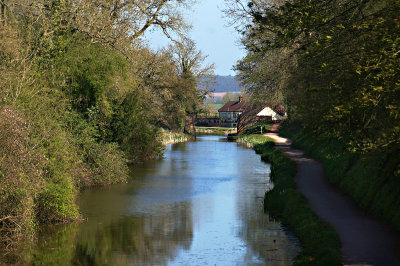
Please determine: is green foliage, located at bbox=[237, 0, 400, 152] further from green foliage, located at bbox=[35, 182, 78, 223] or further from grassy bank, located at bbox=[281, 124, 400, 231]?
green foliage, located at bbox=[35, 182, 78, 223]

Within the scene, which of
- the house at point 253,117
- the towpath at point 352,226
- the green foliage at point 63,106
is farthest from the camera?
the house at point 253,117

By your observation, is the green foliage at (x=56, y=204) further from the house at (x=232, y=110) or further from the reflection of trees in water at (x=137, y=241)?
the house at (x=232, y=110)

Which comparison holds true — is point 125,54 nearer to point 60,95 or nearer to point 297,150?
point 60,95

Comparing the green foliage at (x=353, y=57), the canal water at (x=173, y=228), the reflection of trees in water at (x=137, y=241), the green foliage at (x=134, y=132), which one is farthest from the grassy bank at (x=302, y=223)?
the green foliage at (x=134, y=132)

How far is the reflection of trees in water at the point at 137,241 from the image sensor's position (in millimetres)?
17516

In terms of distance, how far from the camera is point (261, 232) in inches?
804

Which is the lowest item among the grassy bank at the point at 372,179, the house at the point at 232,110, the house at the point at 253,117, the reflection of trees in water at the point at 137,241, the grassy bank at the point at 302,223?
the reflection of trees in water at the point at 137,241

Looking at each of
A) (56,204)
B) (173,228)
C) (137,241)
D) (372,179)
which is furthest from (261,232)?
(56,204)

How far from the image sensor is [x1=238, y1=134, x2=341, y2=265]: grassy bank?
15281 mm

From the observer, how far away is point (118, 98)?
3541 cm

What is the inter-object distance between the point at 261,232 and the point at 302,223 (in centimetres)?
179

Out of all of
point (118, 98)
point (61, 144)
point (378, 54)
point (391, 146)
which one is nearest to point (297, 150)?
point (118, 98)

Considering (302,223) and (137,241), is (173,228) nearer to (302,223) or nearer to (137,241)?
(137,241)

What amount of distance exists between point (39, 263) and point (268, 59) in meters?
31.1
